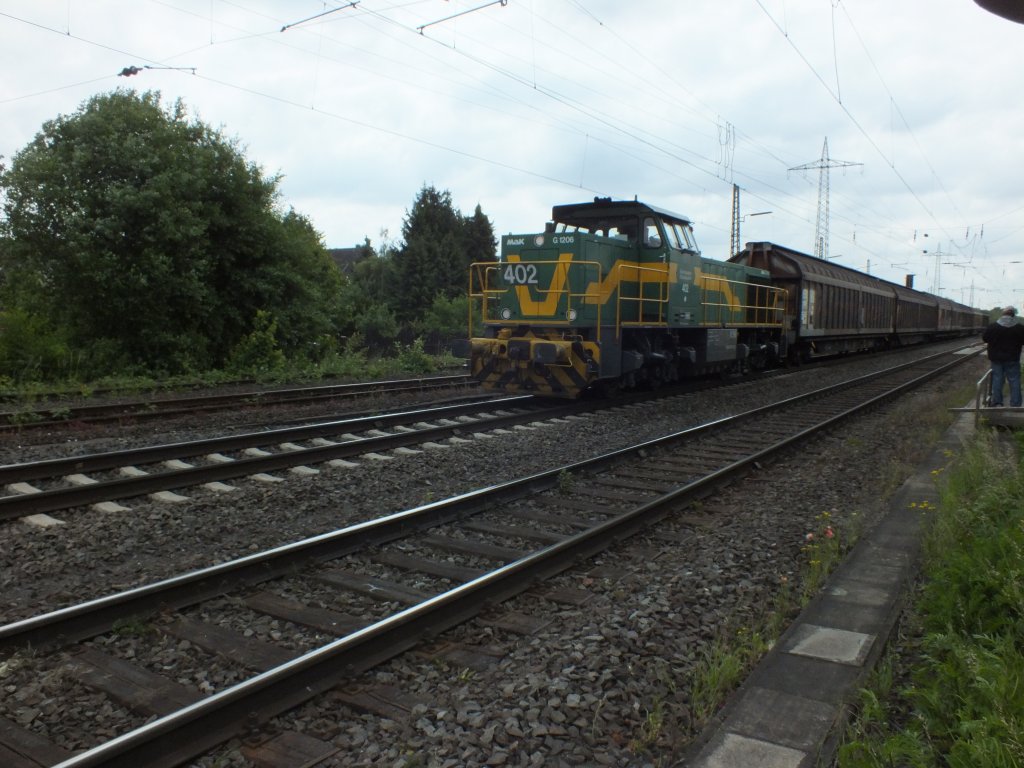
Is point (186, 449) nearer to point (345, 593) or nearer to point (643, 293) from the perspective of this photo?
point (345, 593)

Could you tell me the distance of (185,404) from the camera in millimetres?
11633

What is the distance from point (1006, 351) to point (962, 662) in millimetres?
9360

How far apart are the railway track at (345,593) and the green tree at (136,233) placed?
40.5ft

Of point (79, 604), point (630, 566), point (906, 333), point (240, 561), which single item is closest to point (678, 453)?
point (630, 566)

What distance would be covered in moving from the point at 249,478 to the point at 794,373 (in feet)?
54.7

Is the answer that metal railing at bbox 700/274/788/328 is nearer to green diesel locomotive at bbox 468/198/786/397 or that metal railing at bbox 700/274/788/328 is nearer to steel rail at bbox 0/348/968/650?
green diesel locomotive at bbox 468/198/786/397

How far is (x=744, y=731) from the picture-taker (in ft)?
9.55

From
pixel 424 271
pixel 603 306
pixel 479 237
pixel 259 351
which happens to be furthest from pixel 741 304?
pixel 479 237

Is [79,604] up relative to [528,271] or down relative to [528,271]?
down

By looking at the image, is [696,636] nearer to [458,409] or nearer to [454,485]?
[454,485]

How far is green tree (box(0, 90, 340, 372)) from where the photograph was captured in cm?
1516

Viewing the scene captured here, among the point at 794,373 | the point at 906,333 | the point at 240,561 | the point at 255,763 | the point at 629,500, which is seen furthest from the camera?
the point at 906,333

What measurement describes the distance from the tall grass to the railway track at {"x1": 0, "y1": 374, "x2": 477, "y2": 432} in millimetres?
9723

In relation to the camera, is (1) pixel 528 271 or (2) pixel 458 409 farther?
(1) pixel 528 271
